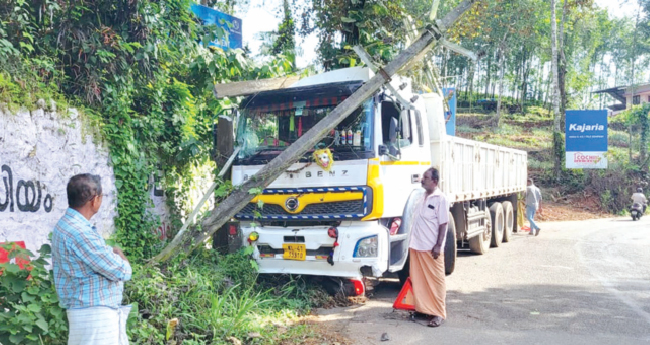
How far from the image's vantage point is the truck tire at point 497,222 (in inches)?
491

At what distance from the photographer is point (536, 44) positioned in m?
37.5

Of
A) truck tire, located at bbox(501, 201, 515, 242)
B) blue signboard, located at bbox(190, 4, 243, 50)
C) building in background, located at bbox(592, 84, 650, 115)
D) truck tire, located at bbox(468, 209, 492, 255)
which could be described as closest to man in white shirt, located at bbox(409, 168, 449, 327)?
blue signboard, located at bbox(190, 4, 243, 50)

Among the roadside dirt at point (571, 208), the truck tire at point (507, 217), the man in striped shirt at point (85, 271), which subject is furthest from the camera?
the roadside dirt at point (571, 208)

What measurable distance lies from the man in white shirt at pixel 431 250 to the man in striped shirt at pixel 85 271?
3.76 metres

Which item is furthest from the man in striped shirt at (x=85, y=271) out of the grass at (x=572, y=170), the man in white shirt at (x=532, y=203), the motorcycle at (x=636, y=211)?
the grass at (x=572, y=170)

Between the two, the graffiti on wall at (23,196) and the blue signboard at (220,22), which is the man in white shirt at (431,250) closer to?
the graffiti on wall at (23,196)

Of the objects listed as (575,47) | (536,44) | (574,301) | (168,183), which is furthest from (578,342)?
(575,47)

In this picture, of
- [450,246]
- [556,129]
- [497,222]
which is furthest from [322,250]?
[556,129]

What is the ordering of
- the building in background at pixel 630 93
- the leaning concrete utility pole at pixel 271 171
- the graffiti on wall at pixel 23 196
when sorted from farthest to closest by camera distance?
1. the building in background at pixel 630 93
2. the leaning concrete utility pole at pixel 271 171
3. the graffiti on wall at pixel 23 196

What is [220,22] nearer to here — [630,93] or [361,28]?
[361,28]

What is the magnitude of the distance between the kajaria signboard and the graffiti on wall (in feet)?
77.9

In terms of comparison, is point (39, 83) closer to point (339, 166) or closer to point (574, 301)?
point (339, 166)

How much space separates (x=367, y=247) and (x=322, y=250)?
58cm

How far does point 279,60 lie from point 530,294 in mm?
5536
